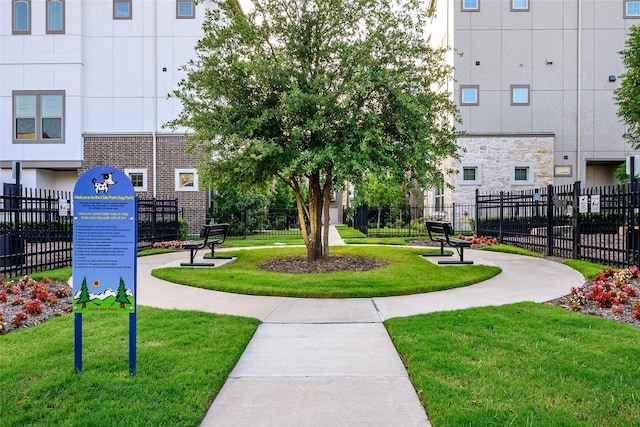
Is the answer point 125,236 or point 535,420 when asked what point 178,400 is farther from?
point 535,420

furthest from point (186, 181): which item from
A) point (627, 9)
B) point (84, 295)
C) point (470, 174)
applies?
point (627, 9)

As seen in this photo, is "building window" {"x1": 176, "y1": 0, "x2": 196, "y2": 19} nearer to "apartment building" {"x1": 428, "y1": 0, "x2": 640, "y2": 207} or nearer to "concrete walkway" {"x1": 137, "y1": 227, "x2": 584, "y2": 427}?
"apartment building" {"x1": 428, "y1": 0, "x2": 640, "y2": 207}

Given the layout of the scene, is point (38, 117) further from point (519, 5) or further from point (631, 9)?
point (631, 9)

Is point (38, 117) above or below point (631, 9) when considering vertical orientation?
below

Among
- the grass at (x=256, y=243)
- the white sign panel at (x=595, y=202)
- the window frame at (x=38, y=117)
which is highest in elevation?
the window frame at (x=38, y=117)

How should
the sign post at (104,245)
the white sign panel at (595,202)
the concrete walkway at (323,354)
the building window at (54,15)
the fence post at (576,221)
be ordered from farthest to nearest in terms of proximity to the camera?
the building window at (54,15) → the fence post at (576,221) → the white sign panel at (595,202) → the sign post at (104,245) → the concrete walkway at (323,354)

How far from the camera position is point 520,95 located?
2305cm

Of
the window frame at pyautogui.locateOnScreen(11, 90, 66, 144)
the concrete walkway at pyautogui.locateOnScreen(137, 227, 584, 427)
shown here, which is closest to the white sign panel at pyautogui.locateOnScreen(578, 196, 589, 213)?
the concrete walkway at pyautogui.locateOnScreen(137, 227, 584, 427)

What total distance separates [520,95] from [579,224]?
550 inches

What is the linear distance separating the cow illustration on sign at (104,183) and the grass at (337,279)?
421 cm

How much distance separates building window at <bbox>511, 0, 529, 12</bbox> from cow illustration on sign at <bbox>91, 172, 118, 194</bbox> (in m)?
25.2

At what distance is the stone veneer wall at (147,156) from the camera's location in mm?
21109

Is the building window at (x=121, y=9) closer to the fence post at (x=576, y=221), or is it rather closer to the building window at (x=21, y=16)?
the building window at (x=21, y=16)

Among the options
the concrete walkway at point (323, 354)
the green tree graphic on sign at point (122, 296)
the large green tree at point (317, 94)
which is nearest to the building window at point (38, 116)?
the large green tree at point (317, 94)
